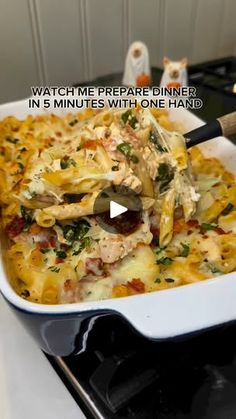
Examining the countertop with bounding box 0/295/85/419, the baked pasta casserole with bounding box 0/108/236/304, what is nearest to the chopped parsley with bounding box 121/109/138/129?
the baked pasta casserole with bounding box 0/108/236/304

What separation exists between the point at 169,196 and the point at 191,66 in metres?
0.73

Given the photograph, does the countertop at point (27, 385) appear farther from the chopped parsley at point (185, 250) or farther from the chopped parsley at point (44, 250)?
the chopped parsley at point (185, 250)

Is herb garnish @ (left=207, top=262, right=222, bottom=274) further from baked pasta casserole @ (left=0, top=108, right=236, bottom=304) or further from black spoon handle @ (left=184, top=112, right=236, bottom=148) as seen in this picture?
black spoon handle @ (left=184, top=112, right=236, bottom=148)

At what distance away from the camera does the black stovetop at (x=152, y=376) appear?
0.51 m

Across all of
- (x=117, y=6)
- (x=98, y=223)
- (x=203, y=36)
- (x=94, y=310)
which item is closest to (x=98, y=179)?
(x=98, y=223)

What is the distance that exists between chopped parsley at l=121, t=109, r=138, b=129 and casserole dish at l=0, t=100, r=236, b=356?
0.29 meters

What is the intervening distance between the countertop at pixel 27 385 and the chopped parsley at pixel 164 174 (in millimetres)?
273

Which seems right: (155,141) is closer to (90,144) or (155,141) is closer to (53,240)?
(90,144)

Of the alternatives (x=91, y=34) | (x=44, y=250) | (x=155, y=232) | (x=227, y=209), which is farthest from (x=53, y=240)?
(x=91, y=34)

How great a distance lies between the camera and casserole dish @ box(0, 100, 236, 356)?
418mm

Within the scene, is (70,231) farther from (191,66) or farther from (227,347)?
(191,66)

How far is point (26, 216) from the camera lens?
0.62 meters

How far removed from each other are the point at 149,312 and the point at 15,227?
27 centimetres

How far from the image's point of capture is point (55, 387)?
543 mm
